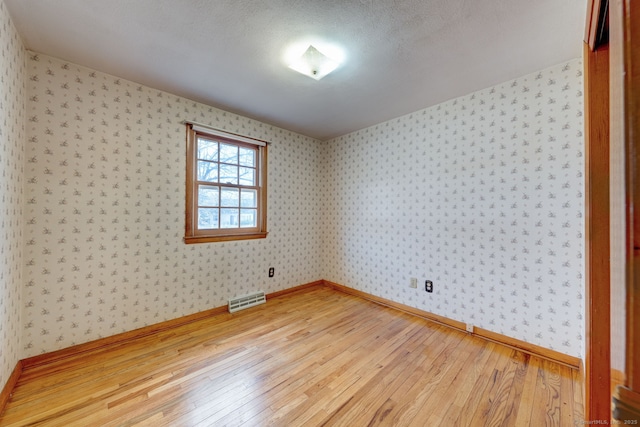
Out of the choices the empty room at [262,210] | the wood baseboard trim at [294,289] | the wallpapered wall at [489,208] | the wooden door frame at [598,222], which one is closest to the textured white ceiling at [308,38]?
the empty room at [262,210]

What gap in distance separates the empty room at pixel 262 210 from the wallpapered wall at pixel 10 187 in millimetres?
23

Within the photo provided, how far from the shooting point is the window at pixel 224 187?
8.73 ft

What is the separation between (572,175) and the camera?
190cm

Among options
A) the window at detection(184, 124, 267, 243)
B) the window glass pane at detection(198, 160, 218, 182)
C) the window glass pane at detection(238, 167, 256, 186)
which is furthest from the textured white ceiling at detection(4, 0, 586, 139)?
the window glass pane at detection(238, 167, 256, 186)

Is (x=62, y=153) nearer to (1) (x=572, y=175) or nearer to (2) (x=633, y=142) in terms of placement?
(2) (x=633, y=142)

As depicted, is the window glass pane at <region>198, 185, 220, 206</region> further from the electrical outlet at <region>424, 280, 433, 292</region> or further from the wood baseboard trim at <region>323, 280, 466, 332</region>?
the electrical outlet at <region>424, 280, 433, 292</region>

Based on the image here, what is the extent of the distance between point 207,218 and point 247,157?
0.93 metres

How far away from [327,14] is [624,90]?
5.27ft

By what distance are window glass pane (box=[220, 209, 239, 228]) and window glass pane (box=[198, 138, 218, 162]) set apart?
2.04 ft

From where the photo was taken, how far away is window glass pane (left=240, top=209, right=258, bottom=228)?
3098 millimetres

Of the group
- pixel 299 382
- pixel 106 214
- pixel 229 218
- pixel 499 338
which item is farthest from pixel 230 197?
pixel 499 338

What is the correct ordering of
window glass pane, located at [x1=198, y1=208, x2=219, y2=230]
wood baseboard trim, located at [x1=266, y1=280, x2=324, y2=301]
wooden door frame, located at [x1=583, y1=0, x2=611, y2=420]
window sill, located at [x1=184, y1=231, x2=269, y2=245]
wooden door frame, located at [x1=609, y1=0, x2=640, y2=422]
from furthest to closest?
wood baseboard trim, located at [x1=266, y1=280, x2=324, y2=301]
window glass pane, located at [x1=198, y1=208, x2=219, y2=230]
window sill, located at [x1=184, y1=231, x2=269, y2=245]
wooden door frame, located at [x1=583, y1=0, x2=611, y2=420]
wooden door frame, located at [x1=609, y1=0, x2=640, y2=422]

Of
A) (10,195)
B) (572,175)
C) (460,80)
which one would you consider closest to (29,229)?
(10,195)

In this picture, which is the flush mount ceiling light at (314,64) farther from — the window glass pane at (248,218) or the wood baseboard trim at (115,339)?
the wood baseboard trim at (115,339)
